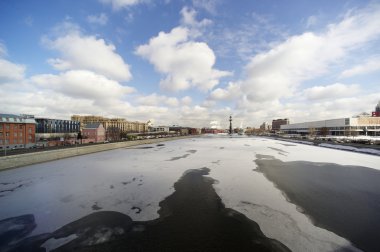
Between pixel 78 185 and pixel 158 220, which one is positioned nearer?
pixel 158 220

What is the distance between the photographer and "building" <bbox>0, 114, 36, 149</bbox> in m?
47.1

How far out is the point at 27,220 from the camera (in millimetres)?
7668

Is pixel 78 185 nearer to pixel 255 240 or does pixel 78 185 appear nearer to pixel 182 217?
pixel 182 217

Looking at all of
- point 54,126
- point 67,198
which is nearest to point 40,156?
point 67,198

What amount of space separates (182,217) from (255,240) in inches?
119

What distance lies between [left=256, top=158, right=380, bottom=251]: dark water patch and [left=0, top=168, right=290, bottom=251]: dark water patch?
2856 mm

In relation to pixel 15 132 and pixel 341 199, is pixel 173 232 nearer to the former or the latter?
pixel 341 199

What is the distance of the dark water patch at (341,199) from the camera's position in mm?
6570

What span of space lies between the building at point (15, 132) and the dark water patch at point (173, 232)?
183 ft

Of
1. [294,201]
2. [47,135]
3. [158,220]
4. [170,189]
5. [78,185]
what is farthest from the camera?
[47,135]

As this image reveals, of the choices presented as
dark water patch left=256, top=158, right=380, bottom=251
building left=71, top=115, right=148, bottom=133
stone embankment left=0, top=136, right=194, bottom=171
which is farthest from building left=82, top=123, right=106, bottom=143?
building left=71, top=115, right=148, bottom=133

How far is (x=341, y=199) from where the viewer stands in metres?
9.73

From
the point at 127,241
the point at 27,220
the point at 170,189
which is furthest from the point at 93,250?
the point at 170,189

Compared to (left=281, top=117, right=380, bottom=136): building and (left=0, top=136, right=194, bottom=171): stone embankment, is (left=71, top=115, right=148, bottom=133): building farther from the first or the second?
(left=281, top=117, right=380, bottom=136): building
